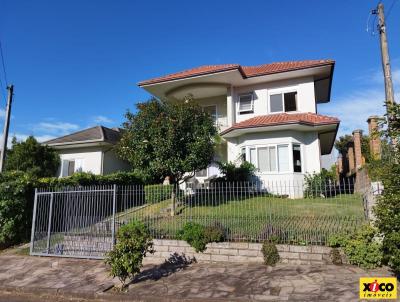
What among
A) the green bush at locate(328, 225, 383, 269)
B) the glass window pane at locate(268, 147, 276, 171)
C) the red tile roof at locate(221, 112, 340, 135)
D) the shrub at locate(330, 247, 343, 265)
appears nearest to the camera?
the green bush at locate(328, 225, 383, 269)

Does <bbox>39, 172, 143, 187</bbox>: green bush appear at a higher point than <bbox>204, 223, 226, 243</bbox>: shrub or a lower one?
higher

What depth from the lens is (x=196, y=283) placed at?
7062mm

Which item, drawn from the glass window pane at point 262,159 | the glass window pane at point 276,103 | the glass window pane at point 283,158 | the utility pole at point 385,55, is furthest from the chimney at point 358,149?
the utility pole at point 385,55

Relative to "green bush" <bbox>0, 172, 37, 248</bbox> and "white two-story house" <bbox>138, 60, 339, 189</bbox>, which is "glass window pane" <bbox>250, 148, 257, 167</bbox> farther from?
"green bush" <bbox>0, 172, 37, 248</bbox>

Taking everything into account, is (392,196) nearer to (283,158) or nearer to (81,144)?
(283,158)

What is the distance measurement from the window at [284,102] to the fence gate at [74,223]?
12013mm

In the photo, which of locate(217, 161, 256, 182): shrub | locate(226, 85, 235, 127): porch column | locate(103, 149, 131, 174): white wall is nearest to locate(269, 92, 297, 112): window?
locate(226, 85, 235, 127): porch column

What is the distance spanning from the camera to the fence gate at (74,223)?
9844 millimetres

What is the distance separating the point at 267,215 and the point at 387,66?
7.20 metres

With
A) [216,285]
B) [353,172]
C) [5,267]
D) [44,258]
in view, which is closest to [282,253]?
[216,285]

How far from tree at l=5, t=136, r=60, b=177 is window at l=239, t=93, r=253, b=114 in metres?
12.7

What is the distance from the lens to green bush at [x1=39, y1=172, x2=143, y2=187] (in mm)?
13078

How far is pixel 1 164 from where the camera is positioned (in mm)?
13586

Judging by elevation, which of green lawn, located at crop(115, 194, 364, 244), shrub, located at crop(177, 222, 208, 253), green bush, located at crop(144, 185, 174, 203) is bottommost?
shrub, located at crop(177, 222, 208, 253)
